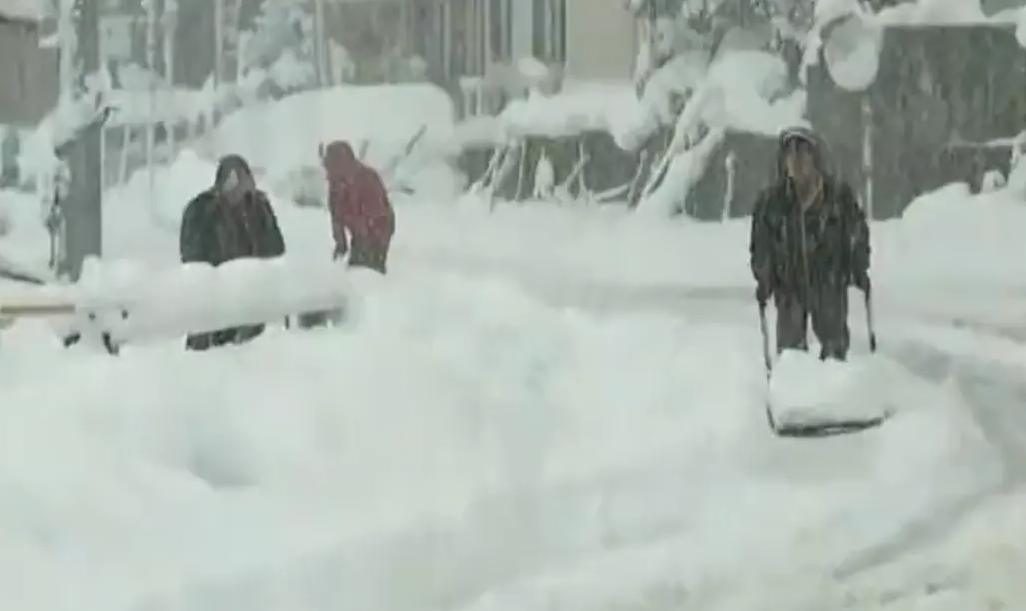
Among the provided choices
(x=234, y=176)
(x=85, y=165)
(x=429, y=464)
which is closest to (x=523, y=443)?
(x=429, y=464)

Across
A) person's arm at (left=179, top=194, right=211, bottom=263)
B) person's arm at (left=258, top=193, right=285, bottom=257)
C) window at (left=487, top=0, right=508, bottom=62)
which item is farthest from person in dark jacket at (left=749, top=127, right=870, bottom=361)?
person's arm at (left=179, top=194, right=211, bottom=263)

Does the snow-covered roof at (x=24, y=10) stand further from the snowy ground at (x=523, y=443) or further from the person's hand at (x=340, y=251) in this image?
the person's hand at (x=340, y=251)

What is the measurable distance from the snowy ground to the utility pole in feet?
0.11

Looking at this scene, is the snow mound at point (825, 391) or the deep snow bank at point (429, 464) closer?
the deep snow bank at point (429, 464)

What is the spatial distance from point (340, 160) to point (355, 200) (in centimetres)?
6

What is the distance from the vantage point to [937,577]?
2.04 m

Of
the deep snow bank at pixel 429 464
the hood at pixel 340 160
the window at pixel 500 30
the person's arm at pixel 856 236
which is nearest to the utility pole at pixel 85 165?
the deep snow bank at pixel 429 464

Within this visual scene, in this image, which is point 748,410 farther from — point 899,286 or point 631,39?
point 631,39

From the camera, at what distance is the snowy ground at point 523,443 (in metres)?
1.95

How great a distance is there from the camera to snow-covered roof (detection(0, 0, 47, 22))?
2066 mm

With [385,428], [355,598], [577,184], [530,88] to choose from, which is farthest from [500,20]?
[355,598]

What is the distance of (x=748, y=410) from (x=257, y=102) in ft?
2.60

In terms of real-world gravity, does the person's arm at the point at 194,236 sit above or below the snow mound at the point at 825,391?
above

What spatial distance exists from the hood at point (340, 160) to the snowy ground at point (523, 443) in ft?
0.22
